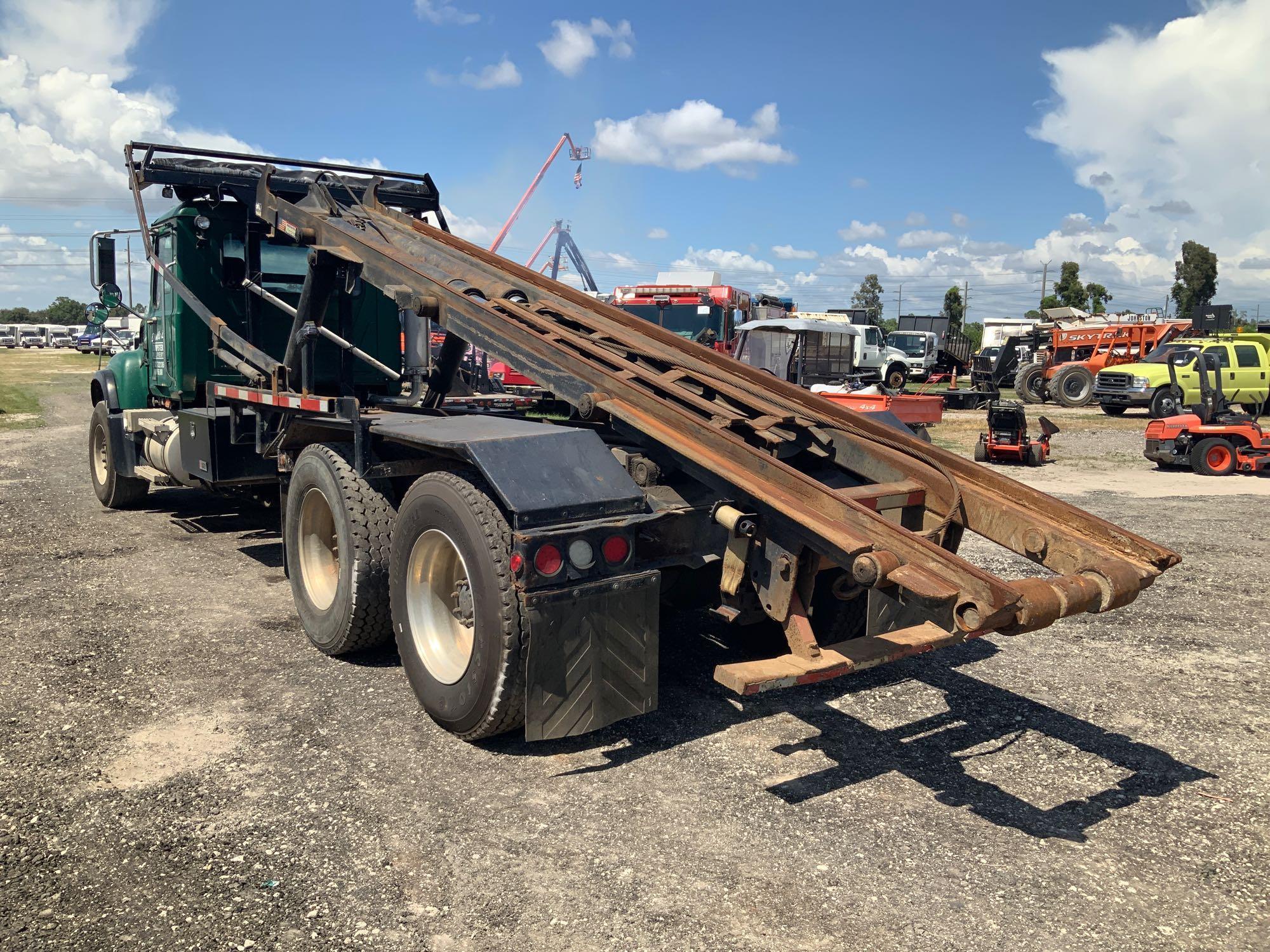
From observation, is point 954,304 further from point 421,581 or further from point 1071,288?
point 421,581

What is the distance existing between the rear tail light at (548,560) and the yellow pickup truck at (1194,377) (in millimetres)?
19961

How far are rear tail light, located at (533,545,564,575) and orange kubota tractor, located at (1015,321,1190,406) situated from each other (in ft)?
A: 86.0

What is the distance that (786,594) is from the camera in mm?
3605

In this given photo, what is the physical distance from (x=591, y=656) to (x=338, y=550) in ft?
7.08

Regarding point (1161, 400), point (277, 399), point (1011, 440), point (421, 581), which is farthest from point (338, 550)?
point (1161, 400)

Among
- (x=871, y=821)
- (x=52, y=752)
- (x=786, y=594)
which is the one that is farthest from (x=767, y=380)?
(x=52, y=752)

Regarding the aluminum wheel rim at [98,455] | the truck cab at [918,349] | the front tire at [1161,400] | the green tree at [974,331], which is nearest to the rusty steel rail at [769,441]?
the aluminum wheel rim at [98,455]

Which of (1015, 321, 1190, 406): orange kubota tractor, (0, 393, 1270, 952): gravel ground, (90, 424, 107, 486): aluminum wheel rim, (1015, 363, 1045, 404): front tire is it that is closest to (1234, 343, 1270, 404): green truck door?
(1015, 321, 1190, 406): orange kubota tractor

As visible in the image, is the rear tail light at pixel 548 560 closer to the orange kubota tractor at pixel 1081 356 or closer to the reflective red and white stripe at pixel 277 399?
the reflective red and white stripe at pixel 277 399

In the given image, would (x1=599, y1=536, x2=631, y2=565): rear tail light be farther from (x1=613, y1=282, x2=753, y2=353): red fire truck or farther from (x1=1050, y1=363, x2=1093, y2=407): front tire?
(x1=1050, y1=363, x2=1093, y2=407): front tire

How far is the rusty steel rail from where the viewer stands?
3242 mm

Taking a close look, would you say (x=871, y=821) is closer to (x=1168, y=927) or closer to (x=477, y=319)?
(x=1168, y=927)

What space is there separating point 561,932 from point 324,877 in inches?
33.9

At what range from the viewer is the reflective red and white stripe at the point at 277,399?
5.34 metres
